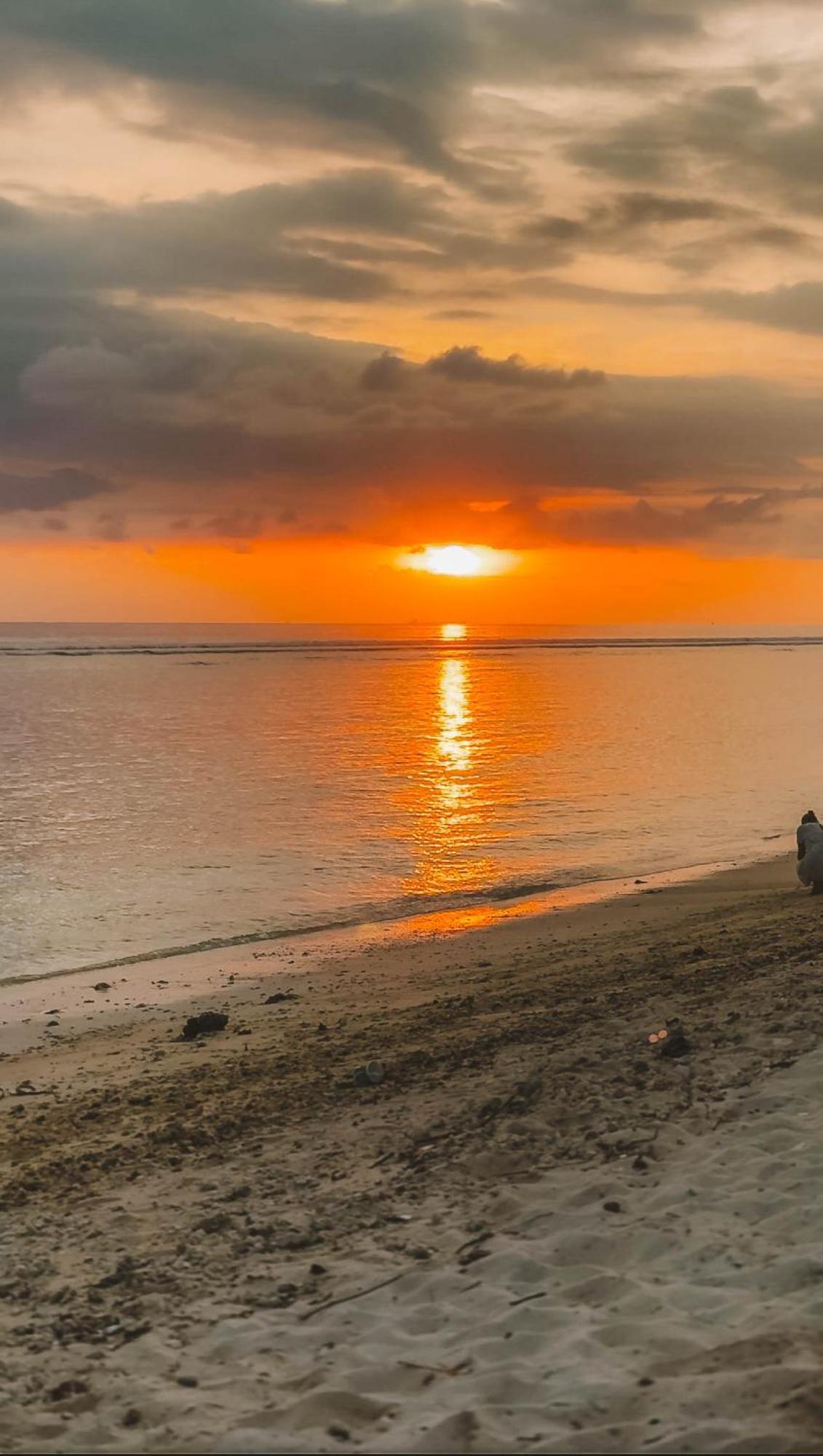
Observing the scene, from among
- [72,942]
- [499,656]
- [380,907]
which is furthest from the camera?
[499,656]

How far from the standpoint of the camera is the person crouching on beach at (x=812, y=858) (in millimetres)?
16234

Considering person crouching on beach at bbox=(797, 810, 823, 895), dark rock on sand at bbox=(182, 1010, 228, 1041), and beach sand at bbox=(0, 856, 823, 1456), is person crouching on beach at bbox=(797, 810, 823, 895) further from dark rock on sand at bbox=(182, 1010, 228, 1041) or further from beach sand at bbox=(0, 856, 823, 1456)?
dark rock on sand at bbox=(182, 1010, 228, 1041)

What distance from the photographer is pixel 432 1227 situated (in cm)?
675

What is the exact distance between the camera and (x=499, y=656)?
122m

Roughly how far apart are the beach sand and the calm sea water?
632cm

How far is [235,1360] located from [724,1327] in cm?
225

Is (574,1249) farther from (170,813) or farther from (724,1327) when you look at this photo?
(170,813)

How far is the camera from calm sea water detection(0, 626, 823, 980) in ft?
60.3

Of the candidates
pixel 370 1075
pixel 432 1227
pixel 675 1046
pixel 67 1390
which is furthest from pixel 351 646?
pixel 67 1390

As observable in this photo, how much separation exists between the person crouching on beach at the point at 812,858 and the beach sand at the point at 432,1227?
16.0 feet

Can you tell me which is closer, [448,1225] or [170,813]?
[448,1225]

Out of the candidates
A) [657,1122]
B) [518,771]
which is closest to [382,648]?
[518,771]

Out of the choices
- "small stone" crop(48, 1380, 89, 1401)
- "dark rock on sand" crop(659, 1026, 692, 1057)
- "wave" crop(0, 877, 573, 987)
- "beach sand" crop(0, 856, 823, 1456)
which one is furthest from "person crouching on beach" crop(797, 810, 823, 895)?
"small stone" crop(48, 1380, 89, 1401)

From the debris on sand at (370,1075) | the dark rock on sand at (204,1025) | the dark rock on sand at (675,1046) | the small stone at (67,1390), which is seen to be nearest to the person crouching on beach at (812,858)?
the dark rock on sand at (675,1046)
